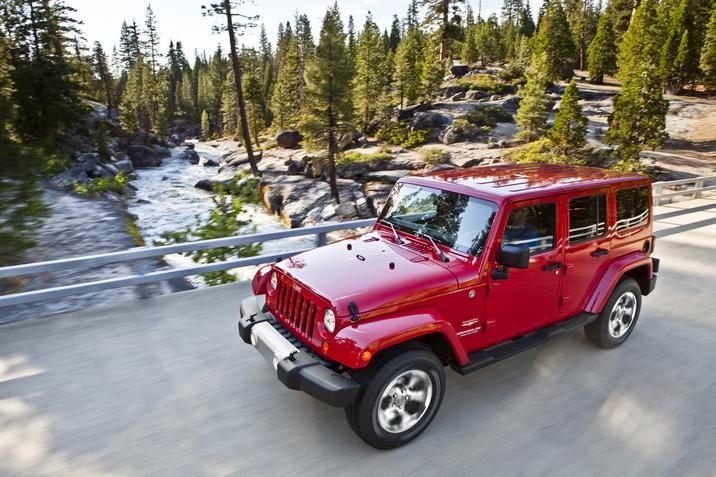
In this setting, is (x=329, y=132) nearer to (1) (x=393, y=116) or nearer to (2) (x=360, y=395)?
(1) (x=393, y=116)

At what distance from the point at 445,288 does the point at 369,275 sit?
60cm

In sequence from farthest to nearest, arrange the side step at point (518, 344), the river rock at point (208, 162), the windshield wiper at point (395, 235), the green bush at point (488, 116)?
the river rock at point (208, 162), the green bush at point (488, 116), the windshield wiper at point (395, 235), the side step at point (518, 344)

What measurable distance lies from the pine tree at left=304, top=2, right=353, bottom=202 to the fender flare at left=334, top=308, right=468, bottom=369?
29.6 m

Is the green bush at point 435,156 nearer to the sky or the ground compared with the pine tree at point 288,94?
nearer to the ground

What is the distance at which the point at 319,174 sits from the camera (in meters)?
37.2

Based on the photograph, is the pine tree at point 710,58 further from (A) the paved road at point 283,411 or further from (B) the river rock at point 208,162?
(A) the paved road at point 283,411

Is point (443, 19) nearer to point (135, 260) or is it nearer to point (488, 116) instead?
point (488, 116)

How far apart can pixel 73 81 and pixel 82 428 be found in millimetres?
31124

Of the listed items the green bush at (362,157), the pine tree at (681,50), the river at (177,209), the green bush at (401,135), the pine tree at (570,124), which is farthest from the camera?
the pine tree at (681,50)

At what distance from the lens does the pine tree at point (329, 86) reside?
108ft

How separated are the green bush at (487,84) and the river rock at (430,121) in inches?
489

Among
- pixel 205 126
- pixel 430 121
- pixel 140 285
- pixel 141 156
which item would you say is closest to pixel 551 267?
pixel 140 285

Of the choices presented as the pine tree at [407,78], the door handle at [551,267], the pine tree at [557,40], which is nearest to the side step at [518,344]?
the door handle at [551,267]

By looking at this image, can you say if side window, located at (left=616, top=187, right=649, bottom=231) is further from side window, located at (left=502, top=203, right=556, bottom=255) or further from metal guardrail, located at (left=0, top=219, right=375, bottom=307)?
metal guardrail, located at (left=0, top=219, right=375, bottom=307)
